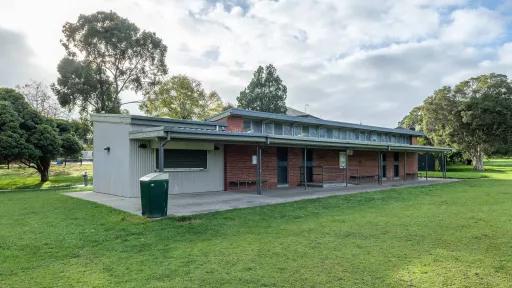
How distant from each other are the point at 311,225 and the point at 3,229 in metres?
6.23

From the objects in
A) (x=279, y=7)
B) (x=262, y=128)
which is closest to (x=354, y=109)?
Answer: (x=262, y=128)

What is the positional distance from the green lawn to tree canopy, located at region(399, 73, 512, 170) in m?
26.7

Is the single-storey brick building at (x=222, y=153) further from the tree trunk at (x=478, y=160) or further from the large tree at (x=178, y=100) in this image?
the tree trunk at (x=478, y=160)

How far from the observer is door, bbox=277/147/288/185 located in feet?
54.6

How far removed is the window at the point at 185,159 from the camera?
12922mm

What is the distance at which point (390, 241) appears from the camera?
603 centimetres

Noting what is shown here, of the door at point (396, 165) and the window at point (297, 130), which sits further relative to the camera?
the door at point (396, 165)

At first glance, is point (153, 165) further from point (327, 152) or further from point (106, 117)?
A: point (327, 152)

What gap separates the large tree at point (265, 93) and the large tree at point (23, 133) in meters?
30.3

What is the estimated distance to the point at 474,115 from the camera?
32.3 meters

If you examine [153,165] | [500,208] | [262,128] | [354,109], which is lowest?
[500,208]

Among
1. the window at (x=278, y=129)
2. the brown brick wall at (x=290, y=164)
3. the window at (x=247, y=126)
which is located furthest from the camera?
the window at (x=278, y=129)

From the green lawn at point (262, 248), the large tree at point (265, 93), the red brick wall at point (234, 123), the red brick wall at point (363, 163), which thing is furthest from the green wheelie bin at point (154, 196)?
the large tree at point (265, 93)

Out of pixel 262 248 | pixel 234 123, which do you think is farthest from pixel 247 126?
pixel 262 248
